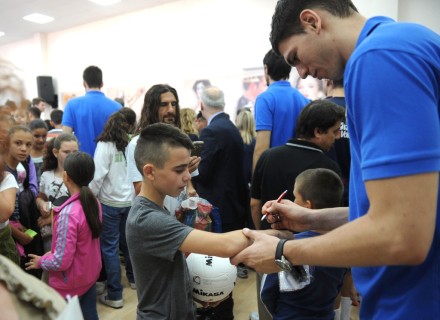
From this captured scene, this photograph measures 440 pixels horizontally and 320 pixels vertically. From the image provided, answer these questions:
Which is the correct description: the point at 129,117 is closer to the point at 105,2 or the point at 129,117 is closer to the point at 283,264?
the point at 283,264

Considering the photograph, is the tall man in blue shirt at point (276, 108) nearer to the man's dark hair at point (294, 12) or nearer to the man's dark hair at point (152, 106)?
the man's dark hair at point (152, 106)

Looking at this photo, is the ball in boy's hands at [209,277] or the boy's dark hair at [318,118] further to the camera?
the boy's dark hair at [318,118]

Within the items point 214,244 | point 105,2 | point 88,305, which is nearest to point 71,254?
point 88,305

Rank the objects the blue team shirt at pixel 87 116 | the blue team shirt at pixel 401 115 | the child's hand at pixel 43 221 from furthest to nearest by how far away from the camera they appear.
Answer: the blue team shirt at pixel 87 116 → the child's hand at pixel 43 221 → the blue team shirt at pixel 401 115

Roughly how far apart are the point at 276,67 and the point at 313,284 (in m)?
1.75

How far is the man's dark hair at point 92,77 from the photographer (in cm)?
355

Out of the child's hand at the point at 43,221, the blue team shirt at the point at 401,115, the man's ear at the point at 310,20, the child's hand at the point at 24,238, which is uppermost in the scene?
the man's ear at the point at 310,20

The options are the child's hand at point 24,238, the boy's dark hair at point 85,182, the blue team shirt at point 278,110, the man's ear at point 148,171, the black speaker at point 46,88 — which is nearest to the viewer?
the man's ear at point 148,171

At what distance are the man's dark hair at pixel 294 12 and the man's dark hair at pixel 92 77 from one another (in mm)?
3019

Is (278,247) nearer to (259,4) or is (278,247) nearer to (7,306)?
(7,306)

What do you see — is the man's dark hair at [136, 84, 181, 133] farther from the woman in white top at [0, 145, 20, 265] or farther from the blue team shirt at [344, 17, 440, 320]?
the blue team shirt at [344, 17, 440, 320]

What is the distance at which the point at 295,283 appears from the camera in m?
1.42

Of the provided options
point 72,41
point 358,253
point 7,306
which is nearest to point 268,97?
point 358,253

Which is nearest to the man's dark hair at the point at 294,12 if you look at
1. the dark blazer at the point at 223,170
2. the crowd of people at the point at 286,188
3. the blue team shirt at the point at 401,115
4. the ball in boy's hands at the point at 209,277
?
the crowd of people at the point at 286,188
